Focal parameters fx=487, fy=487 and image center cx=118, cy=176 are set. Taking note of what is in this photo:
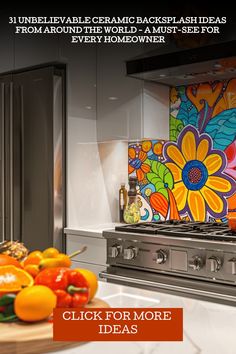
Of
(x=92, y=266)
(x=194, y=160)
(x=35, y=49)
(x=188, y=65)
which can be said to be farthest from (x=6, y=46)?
(x=92, y=266)

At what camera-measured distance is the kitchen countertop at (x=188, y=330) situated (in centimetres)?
105

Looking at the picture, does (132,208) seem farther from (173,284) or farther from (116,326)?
(116,326)

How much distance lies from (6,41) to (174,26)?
1.32m

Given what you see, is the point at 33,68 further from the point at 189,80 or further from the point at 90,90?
the point at 189,80

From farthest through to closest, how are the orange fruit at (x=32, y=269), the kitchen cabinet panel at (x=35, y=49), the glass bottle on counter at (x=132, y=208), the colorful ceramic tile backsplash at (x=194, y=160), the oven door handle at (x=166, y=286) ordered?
the glass bottle on counter at (x=132, y=208)
the kitchen cabinet panel at (x=35, y=49)
the colorful ceramic tile backsplash at (x=194, y=160)
the oven door handle at (x=166, y=286)
the orange fruit at (x=32, y=269)

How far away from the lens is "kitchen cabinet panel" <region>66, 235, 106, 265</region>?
122 inches

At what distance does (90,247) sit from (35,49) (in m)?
1.45

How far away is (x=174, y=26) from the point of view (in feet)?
10.2

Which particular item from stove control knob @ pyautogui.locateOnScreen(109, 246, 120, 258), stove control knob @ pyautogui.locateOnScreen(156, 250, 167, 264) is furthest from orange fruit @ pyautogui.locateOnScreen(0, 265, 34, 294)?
stove control knob @ pyautogui.locateOnScreen(109, 246, 120, 258)

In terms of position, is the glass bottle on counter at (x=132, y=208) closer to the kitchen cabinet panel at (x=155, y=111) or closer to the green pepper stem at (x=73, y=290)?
the kitchen cabinet panel at (x=155, y=111)

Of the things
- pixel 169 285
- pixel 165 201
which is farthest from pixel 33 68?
pixel 169 285

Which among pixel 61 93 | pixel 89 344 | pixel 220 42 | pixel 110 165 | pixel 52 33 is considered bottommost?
pixel 89 344

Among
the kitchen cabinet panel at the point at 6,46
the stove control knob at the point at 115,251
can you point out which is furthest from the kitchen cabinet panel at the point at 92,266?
the kitchen cabinet panel at the point at 6,46

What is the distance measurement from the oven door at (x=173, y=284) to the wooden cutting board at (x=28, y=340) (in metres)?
1.58
